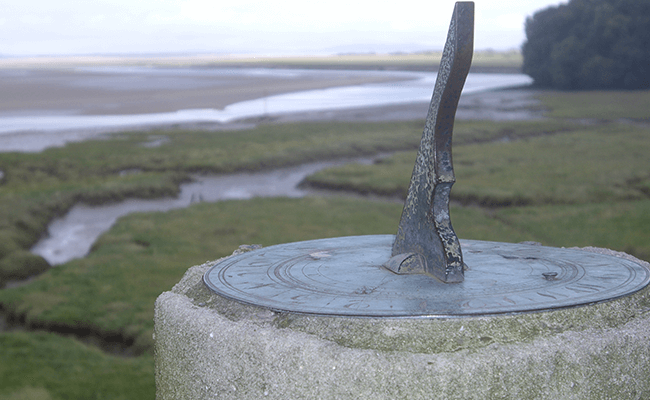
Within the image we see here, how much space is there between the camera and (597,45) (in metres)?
38.6

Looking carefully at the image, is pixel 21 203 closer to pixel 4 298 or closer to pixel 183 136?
pixel 4 298

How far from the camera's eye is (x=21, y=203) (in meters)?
10.3

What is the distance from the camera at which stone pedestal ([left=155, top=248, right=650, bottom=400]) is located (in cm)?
241

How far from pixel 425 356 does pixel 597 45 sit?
4120 cm

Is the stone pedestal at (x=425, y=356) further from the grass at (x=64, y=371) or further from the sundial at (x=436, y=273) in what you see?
the grass at (x=64, y=371)

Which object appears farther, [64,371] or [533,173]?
[533,173]

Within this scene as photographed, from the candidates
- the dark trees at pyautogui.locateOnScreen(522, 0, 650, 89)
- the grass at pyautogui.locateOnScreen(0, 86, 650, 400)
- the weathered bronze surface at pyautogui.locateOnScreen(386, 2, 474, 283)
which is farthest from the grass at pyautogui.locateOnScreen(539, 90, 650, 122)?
the weathered bronze surface at pyautogui.locateOnScreen(386, 2, 474, 283)

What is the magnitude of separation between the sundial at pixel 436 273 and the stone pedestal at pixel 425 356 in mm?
65

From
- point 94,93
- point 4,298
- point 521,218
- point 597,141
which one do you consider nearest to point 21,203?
point 4,298

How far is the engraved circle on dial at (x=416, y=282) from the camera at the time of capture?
2633 millimetres

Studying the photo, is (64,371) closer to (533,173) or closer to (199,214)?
(199,214)

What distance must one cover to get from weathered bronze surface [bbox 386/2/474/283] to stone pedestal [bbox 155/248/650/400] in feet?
1.62

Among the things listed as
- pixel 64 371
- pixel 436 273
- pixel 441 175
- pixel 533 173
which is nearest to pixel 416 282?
pixel 436 273

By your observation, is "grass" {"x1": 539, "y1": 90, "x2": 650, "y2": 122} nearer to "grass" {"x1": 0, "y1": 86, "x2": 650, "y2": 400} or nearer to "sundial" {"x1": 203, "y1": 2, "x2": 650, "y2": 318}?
"grass" {"x1": 0, "y1": 86, "x2": 650, "y2": 400}
